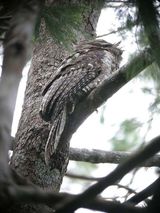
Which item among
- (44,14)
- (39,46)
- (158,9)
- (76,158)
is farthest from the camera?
(39,46)

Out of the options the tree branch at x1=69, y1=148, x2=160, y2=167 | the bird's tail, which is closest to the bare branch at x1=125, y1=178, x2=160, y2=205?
the bird's tail

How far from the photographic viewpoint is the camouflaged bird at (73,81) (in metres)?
3.35

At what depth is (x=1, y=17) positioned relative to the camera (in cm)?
218

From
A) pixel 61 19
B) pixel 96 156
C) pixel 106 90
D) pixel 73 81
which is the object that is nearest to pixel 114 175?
pixel 61 19

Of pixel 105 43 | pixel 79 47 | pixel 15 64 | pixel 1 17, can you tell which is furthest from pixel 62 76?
pixel 15 64

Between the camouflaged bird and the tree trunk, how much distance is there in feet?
0.21

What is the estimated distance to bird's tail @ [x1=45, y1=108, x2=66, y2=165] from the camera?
307 centimetres

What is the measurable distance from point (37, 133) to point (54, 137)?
136 millimetres

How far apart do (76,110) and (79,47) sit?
1191mm

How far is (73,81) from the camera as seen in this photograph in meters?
4.02

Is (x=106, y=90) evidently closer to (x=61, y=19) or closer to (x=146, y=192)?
(x=61, y=19)

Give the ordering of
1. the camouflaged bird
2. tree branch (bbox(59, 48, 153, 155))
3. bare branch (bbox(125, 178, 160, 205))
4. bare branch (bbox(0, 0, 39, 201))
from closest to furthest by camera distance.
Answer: bare branch (bbox(0, 0, 39, 201))
bare branch (bbox(125, 178, 160, 205))
tree branch (bbox(59, 48, 153, 155))
the camouflaged bird

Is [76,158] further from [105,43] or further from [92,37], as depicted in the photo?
[105,43]

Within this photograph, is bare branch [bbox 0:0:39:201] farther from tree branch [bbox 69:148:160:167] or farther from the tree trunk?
tree branch [bbox 69:148:160:167]
